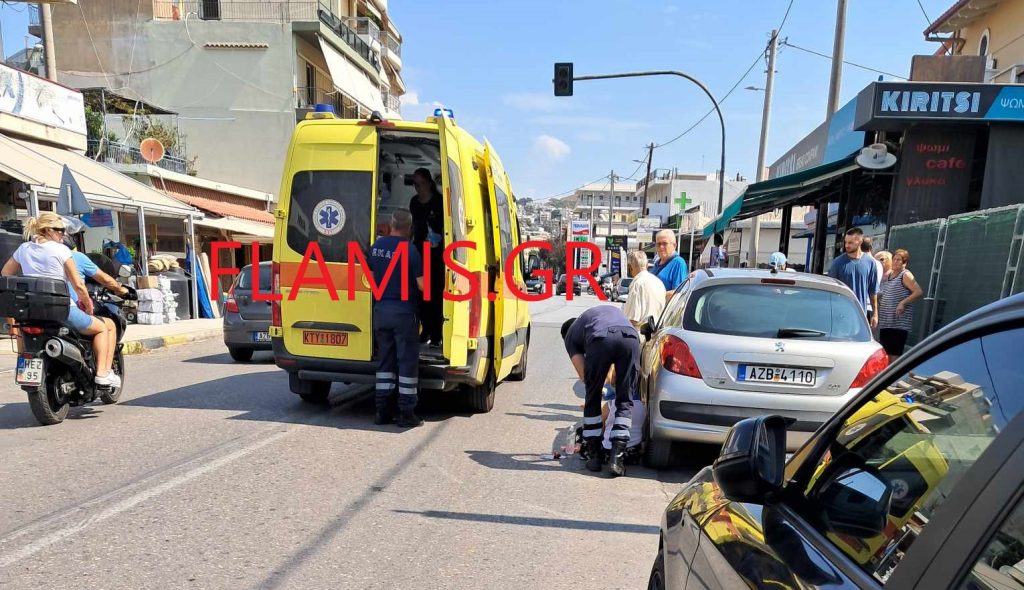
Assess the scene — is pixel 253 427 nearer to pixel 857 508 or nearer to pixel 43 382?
pixel 43 382

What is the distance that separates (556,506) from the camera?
4.30 m

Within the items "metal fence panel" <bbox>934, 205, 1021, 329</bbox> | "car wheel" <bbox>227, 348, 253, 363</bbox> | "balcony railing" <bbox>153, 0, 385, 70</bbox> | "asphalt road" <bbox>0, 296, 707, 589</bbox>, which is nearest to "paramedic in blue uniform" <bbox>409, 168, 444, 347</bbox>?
"asphalt road" <bbox>0, 296, 707, 589</bbox>

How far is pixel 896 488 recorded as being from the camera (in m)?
1.53

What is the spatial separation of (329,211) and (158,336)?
7693mm

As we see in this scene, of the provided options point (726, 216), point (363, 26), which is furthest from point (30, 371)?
point (363, 26)

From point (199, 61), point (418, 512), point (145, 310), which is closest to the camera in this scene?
point (418, 512)

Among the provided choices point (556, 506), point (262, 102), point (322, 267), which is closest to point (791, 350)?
point (556, 506)

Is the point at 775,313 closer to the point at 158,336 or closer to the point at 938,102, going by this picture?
the point at 938,102

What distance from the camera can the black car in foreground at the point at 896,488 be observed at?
109cm

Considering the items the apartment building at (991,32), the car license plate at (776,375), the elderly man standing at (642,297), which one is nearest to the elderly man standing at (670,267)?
the elderly man standing at (642,297)

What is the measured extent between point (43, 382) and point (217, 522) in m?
2.99

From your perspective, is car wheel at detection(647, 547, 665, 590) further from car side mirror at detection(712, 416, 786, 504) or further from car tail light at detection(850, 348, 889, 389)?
car tail light at detection(850, 348, 889, 389)

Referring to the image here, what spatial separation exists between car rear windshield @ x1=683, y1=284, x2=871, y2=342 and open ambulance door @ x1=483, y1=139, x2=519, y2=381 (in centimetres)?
218

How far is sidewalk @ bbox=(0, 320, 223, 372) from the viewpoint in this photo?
1002cm
